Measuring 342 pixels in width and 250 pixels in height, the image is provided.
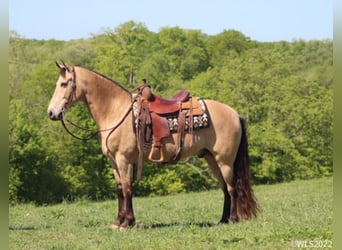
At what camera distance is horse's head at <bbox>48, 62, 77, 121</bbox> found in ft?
24.6

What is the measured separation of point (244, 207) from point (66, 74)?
11.0 ft

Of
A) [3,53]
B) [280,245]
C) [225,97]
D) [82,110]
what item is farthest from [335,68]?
[225,97]

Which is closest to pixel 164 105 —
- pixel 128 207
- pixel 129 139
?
pixel 129 139

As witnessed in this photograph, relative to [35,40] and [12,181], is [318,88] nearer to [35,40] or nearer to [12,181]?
[12,181]

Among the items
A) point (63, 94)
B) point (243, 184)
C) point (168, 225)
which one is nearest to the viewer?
point (63, 94)

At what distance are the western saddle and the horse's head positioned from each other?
1.01 metres

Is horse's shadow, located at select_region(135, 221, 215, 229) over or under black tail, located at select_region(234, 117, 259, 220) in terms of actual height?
under

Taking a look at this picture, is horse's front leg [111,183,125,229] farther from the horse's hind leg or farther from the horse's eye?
the horse's eye

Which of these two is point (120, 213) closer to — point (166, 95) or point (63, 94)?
point (63, 94)

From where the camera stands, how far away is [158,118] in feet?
25.1

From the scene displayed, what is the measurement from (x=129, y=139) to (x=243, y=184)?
1.92m

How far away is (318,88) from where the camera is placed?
121ft

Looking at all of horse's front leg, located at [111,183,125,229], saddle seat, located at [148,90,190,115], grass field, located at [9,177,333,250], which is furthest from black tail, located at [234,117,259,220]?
horse's front leg, located at [111,183,125,229]

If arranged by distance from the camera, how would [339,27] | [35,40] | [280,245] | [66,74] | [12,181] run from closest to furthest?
[339,27] → [280,245] → [66,74] → [12,181] → [35,40]
